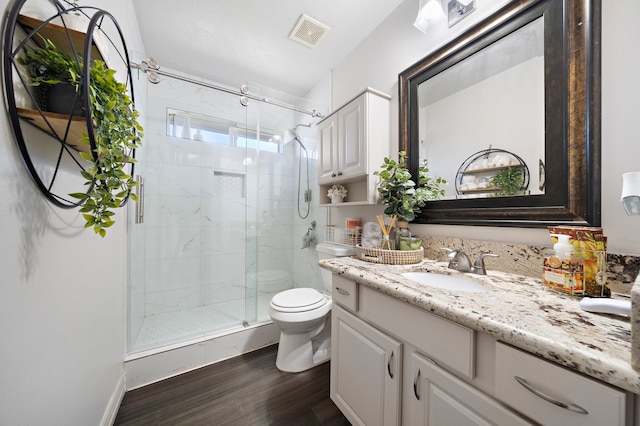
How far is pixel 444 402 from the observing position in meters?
0.69

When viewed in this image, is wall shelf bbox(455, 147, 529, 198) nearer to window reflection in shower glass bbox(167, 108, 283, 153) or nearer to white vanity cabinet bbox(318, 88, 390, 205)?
white vanity cabinet bbox(318, 88, 390, 205)

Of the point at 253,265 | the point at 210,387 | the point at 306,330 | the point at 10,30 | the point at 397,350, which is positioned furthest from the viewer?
the point at 253,265

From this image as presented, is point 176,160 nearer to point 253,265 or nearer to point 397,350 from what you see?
point 253,265

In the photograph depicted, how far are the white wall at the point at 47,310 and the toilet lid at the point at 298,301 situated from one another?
0.93m

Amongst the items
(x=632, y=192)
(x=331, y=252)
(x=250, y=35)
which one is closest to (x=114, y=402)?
(x=331, y=252)

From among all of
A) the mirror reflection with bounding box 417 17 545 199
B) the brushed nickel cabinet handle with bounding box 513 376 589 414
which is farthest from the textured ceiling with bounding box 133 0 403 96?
the brushed nickel cabinet handle with bounding box 513 376 589 414

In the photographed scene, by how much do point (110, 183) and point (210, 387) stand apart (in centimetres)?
145

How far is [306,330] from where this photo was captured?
1.65 meters

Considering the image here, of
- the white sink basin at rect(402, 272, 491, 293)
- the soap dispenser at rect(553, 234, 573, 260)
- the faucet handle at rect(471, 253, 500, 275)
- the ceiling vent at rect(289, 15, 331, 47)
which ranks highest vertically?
the ceiling vent at rect(289, 15, 331, 47)

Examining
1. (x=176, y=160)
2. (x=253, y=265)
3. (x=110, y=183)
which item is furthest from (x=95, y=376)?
(x=176, y=160)

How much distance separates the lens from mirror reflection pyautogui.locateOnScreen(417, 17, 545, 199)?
38.1 inches

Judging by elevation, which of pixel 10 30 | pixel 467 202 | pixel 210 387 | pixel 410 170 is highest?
pixel 10 30

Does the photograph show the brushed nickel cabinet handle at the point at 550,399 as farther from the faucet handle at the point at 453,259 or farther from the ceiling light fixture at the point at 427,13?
the ceiling light fixture at the point at 427,13

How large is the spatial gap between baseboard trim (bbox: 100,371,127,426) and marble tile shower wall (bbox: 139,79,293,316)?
0.83 meters
